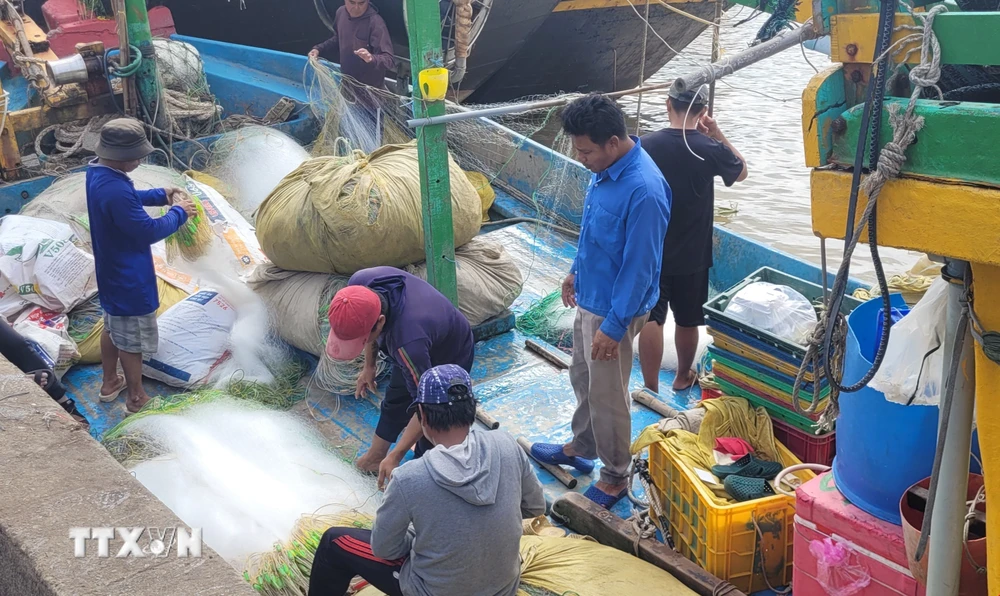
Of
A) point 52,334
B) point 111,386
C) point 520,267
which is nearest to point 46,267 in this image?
point 52,334

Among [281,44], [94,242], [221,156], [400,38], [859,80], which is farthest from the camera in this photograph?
[281,44]

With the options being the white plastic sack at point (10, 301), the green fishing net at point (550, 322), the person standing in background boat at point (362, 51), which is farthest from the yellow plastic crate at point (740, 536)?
the person standing in background boat at point (362, 51)

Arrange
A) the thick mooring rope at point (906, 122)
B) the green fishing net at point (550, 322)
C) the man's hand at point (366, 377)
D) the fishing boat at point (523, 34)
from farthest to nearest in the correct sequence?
the fishing boat at point (523, 34) < the green fishing net at point (550, 322) < the man's hand at point (366, 377) < the thick mooring rope at point (906, 122)

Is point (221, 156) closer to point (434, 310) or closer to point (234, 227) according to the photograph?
point (234, 227)

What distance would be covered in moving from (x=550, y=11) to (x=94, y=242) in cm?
807

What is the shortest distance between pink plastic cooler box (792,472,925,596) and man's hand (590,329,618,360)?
0.86 m

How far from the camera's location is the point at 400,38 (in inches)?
416

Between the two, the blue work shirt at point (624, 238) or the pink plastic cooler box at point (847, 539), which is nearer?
the pink plastic cooler box at point (847, 539)

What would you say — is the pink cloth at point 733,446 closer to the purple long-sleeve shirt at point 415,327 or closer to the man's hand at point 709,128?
the purple long-sleeve shirt at point 415,327

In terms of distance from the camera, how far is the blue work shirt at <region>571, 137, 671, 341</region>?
10.4ft

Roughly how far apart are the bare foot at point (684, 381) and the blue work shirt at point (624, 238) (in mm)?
1061

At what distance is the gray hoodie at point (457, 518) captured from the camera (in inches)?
94.9

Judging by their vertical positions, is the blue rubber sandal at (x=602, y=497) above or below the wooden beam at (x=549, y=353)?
below

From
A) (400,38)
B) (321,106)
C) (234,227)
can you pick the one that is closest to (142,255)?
(234,227)
